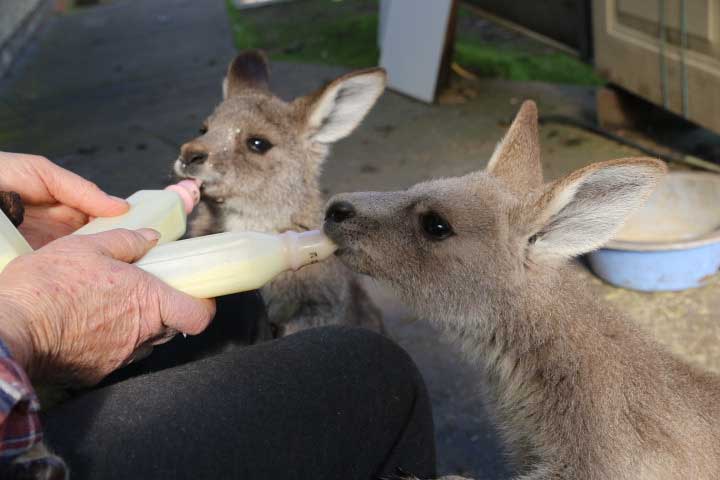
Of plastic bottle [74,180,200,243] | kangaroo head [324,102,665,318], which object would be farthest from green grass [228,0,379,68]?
plastic bottle [74,180,200,243]

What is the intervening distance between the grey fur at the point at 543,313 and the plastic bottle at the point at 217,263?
16.6 inches

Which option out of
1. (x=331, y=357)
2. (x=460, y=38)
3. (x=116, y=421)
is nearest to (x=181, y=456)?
(x=116, y=421)

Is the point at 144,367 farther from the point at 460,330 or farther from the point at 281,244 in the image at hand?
the point at 460,330

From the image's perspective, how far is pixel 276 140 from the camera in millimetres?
3713

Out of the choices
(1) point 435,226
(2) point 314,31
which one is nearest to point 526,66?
(2) point 314,31

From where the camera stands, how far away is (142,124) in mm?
6852

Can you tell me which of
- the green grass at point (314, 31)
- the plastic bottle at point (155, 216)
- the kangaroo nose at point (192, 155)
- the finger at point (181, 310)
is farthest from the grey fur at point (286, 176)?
the green grass at point (314, 31)

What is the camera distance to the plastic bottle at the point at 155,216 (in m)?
2.11

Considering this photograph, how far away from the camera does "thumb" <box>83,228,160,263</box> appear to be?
174 cm

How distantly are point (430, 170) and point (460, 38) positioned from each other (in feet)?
10.9

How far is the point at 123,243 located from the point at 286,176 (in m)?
1.97

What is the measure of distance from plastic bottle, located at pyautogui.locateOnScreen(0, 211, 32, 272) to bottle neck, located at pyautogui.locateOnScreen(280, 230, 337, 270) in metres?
0.66

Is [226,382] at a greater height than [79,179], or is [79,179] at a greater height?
[79,179]

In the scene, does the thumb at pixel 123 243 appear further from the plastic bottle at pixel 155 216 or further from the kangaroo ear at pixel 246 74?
the kangaroo ear at pixel 246 74
